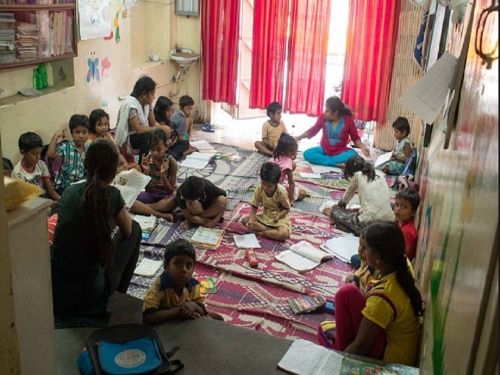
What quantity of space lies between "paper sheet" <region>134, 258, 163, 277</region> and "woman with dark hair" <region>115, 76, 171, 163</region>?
1531mm

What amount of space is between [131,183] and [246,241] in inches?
37.0

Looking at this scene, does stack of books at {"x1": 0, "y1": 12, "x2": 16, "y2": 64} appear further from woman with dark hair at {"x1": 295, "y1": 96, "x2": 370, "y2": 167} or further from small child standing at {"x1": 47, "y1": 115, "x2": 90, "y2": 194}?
woman with dark hair at {"x1": 295, "y1": 96, "x2": 370, "y2": 167}

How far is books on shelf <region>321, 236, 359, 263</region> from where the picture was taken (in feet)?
11.3

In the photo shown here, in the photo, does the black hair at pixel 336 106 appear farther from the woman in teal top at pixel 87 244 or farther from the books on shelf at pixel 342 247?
the woman in teal top at pixel 87 244

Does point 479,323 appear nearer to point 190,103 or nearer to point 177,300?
point 177,300

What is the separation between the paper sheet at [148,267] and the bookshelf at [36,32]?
167cm

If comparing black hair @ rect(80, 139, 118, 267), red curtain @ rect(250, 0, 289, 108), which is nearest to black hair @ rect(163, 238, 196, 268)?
black hair @ rect(80, 139, 118, 267)

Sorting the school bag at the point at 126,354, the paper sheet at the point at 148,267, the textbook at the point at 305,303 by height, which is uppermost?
the school bag at the point at 126,354

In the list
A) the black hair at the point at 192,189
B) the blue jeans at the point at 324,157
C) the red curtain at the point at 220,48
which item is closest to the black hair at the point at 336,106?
the blue jeans at the point at 324,157

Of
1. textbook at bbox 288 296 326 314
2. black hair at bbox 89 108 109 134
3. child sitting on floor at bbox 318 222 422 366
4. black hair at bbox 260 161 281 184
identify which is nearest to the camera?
A: child sitting on floor at bbox 318 222 422 366

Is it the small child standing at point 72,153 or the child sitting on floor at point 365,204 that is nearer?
the child sitting on floor at point 365,204

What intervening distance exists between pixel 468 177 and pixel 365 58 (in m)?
4.70

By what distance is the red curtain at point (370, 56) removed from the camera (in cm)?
545

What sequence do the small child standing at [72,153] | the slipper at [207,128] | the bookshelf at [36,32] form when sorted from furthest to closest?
the slipper at [207,128] → the small child standing at [72,153] → the bookshelf at [36,32]
